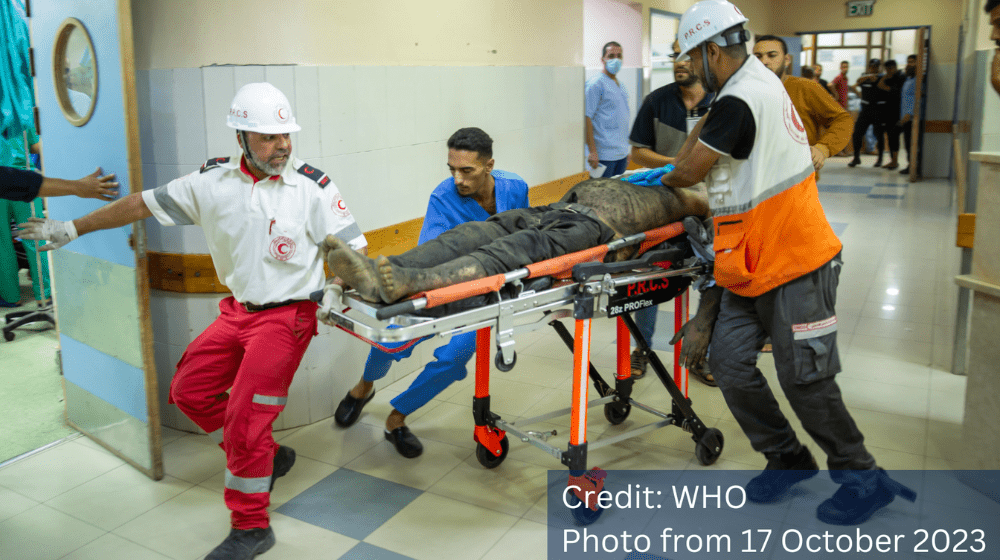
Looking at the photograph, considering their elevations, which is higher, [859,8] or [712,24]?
[859,8]

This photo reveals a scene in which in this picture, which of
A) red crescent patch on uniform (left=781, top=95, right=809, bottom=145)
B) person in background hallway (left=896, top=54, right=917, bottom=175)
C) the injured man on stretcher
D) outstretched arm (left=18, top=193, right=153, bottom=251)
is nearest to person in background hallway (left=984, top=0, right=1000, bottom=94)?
red crescent patch on uniform (left=781, top=95, right=809, bottom=145)

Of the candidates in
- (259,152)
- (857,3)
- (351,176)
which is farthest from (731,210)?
(857,3)

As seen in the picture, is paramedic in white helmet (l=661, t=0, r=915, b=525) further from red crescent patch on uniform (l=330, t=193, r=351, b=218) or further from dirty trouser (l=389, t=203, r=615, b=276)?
red crescent patch on uniform (l=330, t=193, r=351, b=218)

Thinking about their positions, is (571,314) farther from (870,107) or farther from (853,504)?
(870,107)

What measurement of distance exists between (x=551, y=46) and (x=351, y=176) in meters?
2.27

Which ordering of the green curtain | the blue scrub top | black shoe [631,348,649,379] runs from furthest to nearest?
the green curtain
black shoe [631,348,649,379]
the blue scrub top

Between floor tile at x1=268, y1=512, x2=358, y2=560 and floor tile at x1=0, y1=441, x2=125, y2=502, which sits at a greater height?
floor tile at x1=0, y1=441, x2=125, y2=502

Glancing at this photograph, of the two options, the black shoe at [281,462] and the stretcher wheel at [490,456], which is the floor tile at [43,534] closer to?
the black shoe at [281,462]

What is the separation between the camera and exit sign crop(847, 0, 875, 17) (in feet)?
40.7

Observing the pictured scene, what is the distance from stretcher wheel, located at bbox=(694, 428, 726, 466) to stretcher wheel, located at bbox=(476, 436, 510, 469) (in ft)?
2.46

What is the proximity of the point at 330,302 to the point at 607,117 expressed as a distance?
4.03 metres

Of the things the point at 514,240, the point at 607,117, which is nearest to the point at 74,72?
the point at 514,240

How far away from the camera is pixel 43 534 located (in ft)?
8.27

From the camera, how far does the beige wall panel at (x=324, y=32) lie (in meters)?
2.98
